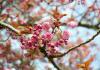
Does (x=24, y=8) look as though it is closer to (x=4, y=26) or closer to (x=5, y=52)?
(x=5, y=52)

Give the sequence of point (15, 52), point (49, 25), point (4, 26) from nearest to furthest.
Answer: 1. point (49, 25)
2. point (4, 26)
3. point (15, 52)

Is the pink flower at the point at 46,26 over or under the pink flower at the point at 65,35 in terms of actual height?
over

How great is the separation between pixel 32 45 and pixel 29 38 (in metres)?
0.18

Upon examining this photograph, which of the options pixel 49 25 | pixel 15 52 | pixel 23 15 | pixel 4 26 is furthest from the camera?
pixel 15 52

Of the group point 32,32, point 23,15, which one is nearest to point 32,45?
point 32,32

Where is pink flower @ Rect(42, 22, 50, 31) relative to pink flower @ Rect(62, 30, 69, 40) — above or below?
above

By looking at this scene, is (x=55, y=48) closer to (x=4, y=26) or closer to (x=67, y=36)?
(x=67, y=36)

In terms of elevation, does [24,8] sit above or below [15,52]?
above

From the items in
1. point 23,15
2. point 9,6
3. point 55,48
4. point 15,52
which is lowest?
point 15,52

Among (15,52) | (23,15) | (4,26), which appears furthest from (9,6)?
(4,26)

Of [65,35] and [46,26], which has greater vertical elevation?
[46,26]

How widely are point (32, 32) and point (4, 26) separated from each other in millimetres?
614

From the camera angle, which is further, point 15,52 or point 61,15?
point 15,52

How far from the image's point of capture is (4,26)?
502 centimetres
